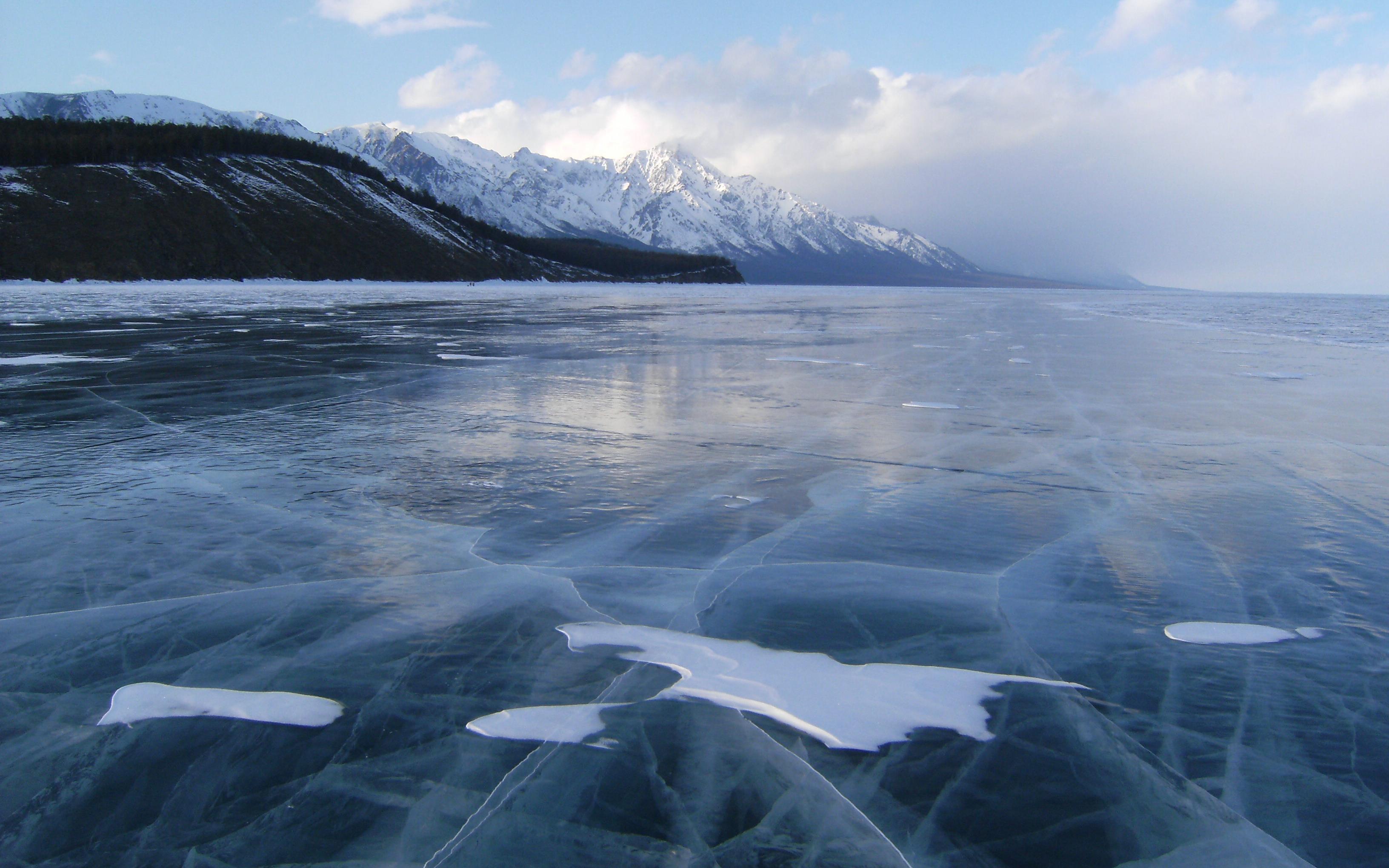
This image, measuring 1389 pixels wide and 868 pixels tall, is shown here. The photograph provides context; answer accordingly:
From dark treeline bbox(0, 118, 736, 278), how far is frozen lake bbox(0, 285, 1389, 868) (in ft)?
334

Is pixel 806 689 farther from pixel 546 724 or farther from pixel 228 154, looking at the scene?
pixel 228 154

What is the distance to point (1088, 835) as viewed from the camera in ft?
6.63

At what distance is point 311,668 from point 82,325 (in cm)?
2091

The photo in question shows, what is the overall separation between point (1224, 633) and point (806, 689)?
5.63 feet

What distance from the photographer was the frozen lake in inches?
81.0

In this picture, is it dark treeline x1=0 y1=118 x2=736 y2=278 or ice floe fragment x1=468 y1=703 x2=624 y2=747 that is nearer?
ice floe fragment x1=468 y1=703 x2=624 y2=747

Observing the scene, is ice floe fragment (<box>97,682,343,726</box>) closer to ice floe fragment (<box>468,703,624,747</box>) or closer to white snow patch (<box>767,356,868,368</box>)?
ice floe fragment (<box>468,703,624,747</box>)

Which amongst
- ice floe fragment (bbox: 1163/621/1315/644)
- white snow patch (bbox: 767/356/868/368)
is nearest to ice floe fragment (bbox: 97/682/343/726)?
ice floe fragment (bbox: 1163/621/1315/644)

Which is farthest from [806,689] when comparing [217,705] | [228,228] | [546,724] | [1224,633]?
[228,228]

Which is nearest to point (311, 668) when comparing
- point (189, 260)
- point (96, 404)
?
point (96, 404)

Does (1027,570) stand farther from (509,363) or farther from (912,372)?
(509,363)

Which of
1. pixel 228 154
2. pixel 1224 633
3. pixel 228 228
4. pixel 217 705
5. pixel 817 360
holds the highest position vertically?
pixel 228 154

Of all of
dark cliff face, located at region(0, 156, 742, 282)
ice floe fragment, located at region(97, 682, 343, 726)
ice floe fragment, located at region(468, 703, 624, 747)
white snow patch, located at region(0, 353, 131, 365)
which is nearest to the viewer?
ice floe fragment, located at region(468, 703, 624, 747)

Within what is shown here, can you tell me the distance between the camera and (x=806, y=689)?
8.95 ft
